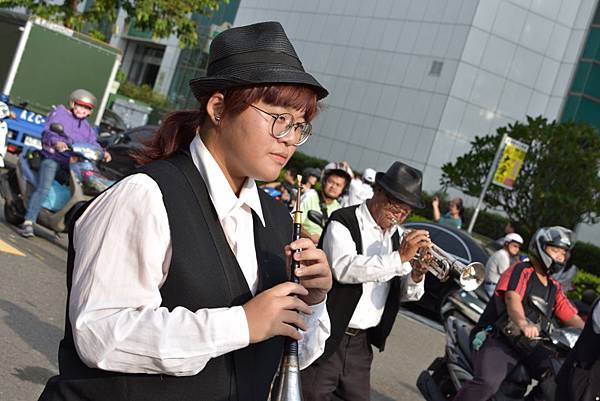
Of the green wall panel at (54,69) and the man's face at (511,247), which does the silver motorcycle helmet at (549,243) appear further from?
the green wall panel at (54,69)

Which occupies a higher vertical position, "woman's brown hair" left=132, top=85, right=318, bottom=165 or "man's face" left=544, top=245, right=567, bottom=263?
"woman's brown hair" left=132, top=85, right=318, bottom=165

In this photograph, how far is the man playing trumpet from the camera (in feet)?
17.2

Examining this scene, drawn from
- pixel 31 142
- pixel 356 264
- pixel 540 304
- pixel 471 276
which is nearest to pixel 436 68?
pixel 31 142

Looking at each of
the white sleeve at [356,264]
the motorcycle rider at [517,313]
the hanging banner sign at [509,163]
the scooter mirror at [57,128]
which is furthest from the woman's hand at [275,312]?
the hanging banner sign at [509,163]

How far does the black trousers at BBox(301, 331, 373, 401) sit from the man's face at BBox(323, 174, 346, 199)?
4919mm

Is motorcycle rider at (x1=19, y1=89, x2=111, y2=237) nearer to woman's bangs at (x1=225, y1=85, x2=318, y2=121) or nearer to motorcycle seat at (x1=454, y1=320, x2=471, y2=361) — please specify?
motorcycle seat at (x1=454, y1=320, x2=471, y2=361)

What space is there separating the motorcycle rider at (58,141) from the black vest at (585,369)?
7.02 m

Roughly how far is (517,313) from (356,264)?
1.78m

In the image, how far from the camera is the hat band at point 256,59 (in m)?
2.66

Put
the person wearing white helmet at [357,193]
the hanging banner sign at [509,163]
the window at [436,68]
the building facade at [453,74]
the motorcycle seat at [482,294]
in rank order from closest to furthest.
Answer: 1. the motorcycle seat at [482,294]
2. the person wearing white helmet at [357,193]
3. the hanging banner sign at [509,163]
4. the building facade at [453,74]
5. the window at [436,68]

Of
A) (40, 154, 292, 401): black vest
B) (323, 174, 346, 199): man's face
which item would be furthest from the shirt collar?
(323, 174, 346, 199): man's face

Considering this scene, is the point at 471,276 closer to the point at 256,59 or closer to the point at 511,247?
the point at 256,59

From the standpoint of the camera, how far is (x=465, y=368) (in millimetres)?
7207

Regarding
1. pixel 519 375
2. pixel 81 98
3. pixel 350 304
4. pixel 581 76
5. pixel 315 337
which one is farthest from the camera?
pixel 581 76
